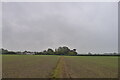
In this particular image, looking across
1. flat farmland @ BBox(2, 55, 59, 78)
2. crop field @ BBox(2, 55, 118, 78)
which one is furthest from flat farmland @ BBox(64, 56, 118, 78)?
flat farmland @ BBox(2, 55, 59, 78)

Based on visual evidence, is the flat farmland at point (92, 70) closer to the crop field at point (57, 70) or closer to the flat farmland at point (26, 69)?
the crop field at point (57, 70)

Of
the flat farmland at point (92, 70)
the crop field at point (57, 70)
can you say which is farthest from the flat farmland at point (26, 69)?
the flat farmland at point (92, 70)

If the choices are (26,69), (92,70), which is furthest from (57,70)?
(92,70)

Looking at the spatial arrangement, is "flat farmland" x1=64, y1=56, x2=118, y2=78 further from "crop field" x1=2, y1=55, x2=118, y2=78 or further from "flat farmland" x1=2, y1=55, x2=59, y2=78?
"flat farmland" x1=2, y1=55, x2=59, y2=78

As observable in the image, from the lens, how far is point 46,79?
37.3 ft

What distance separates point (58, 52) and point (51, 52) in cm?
948

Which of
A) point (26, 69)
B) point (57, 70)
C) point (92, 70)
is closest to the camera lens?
point (57, 70)


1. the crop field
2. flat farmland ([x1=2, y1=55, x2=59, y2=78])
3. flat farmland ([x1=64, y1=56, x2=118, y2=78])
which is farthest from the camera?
flat farmland ([x1=64, y1=56, x2=118, y2=78])

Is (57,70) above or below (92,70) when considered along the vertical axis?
above

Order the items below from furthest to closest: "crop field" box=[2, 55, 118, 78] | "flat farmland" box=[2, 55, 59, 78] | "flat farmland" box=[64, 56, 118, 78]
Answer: "flat farmland" box=[64, 56, 118, 78]
"crop field" box=[2, 55, 118, 78]
"flat farmland" box=[2, 55, 59, 78]

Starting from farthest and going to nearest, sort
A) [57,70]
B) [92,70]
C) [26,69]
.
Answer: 1. [92,70]
2. [26,69]
3. [57,70]

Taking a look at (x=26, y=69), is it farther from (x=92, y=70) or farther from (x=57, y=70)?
(x=92, y=70)

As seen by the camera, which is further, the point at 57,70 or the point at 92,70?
the point at 92,70

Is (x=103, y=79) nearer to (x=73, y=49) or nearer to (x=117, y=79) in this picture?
(x=117, y=79)
